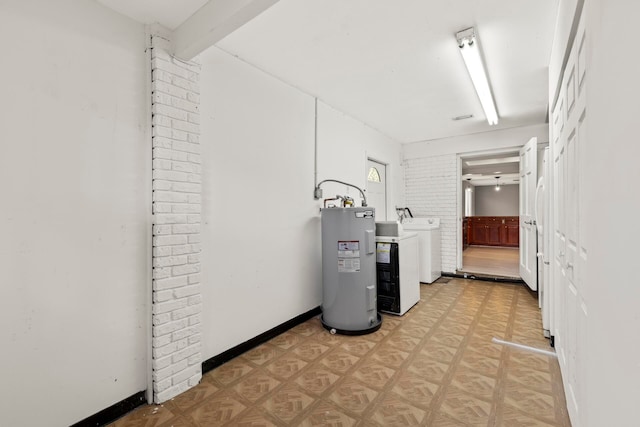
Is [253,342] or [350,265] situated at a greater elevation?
[350,265]

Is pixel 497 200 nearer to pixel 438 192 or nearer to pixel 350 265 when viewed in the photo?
pixel 438 192

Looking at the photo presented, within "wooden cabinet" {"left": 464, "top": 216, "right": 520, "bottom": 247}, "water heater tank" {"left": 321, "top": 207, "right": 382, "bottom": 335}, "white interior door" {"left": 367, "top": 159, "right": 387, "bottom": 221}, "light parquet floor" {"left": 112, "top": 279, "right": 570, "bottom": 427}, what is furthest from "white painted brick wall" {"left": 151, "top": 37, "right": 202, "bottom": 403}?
"wooden cabinet" {"left": 464, "top": 216, "right": 520, "bottom": 247}

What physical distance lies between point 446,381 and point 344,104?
10.9 feet

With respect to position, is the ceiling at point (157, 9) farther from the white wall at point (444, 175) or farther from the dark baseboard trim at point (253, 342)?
the white wall at point (444, 175)

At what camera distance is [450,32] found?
2.30 metres

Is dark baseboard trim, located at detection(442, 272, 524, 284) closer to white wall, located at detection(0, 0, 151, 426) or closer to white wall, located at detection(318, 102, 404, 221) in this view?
white wall, located at detection(318, 102, 404, 221)

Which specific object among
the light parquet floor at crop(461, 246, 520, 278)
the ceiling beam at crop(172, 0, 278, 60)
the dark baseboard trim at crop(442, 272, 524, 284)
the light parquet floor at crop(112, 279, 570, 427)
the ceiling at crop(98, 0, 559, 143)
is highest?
the ceiling at crop(98, 0, 559, 143)

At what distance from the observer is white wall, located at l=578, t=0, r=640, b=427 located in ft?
2.07

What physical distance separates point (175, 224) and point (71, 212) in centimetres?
59

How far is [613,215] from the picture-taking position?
77 cm

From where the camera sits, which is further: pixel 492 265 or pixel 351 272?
pixel 492 265

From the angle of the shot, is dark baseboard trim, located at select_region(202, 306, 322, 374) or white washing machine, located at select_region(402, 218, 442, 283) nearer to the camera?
dark baseboard trim, located at select_region(202, 306, 322, 374)

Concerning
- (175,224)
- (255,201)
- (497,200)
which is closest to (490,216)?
(497,200)

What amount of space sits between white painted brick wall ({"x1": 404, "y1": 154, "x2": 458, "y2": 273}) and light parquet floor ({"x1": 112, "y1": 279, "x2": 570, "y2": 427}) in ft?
8.05
